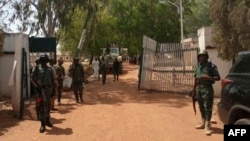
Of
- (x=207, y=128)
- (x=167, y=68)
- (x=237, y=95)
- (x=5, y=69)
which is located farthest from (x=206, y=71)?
(x=5, y=69)

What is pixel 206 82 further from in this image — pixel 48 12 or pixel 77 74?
pixel 48 12

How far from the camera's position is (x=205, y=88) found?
878 cm

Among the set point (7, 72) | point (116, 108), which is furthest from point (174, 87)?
point (7, 72)

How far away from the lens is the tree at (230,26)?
11438mm

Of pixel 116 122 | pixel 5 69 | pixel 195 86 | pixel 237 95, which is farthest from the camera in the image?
pixel 5 69

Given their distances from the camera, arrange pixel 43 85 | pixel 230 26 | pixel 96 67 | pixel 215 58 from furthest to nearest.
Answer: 1. pixel 96 67
2. pixel 215 58
3. pixel 230 26
4. pixel 43 85

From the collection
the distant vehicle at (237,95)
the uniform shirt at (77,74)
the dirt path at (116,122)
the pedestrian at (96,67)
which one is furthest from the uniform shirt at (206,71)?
the pedestrian at (96,67)

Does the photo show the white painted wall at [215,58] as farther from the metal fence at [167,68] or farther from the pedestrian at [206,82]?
the pedestrian at [206,82]

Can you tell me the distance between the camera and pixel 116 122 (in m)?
10.7

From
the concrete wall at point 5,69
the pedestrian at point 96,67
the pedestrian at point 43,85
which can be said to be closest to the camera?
the pedestrian at point 43,85

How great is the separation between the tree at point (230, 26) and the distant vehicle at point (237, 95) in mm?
5409

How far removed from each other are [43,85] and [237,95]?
17.1 ft

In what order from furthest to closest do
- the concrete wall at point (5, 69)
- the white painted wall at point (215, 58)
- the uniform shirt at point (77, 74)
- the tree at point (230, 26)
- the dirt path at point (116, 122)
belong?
the concrete wall at point (5, 69) → the white painted wall at point (215, 58) → the uniform shirt at point (77, 74) → the tree at point (230, 26) → the dirt path at point (116, 122)

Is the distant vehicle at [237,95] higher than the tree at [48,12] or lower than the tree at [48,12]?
lower
